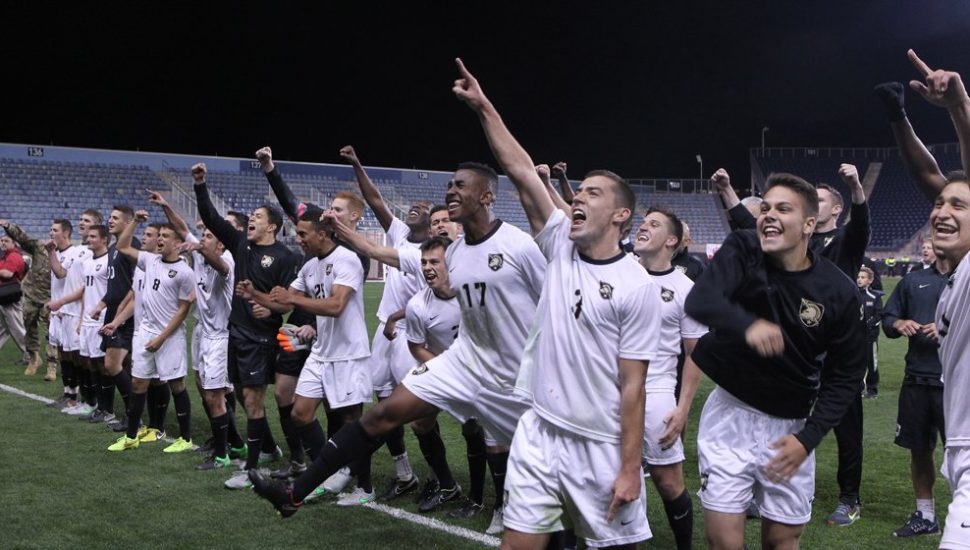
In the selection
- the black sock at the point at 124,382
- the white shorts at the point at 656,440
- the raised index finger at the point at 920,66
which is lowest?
the black sock at the point at 124,382

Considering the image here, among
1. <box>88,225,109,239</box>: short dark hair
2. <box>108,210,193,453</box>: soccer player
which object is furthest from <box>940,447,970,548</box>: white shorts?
<box>88,225,109,239</box>: short dark hair

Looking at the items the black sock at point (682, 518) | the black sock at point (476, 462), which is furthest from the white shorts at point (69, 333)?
the black sock at point (682, 518)

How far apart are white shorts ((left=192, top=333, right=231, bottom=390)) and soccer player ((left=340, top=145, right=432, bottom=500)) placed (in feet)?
4.77

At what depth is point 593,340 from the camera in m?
3.70

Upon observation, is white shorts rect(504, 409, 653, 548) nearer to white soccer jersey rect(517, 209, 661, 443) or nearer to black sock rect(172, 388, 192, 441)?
white soccer jersey rect(517, 209, 661, 443)

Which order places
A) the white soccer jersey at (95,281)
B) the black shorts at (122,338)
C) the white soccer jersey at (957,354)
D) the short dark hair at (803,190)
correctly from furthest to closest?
the white soccer jersey at (95,281)
the black shorts at (122,338)
the short dark hair at (803,190)
the white soccer jersey at (957,354)

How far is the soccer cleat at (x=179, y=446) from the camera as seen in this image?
8141mm

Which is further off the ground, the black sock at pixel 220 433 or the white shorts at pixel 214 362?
the white shorts at pixel 214 362

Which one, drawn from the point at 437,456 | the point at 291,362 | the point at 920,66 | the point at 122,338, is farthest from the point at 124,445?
the point at 920,66

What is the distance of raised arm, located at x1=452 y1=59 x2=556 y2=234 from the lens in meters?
4.02

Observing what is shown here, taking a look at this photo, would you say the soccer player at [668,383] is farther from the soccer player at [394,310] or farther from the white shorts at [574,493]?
the soccer player at [394,310]

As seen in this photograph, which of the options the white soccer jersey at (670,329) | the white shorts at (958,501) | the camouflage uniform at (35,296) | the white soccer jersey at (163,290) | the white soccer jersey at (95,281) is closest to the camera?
the white shorts at (958,501)

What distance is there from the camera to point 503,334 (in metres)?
4.65

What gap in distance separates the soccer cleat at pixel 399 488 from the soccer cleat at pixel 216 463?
71.0 inches
